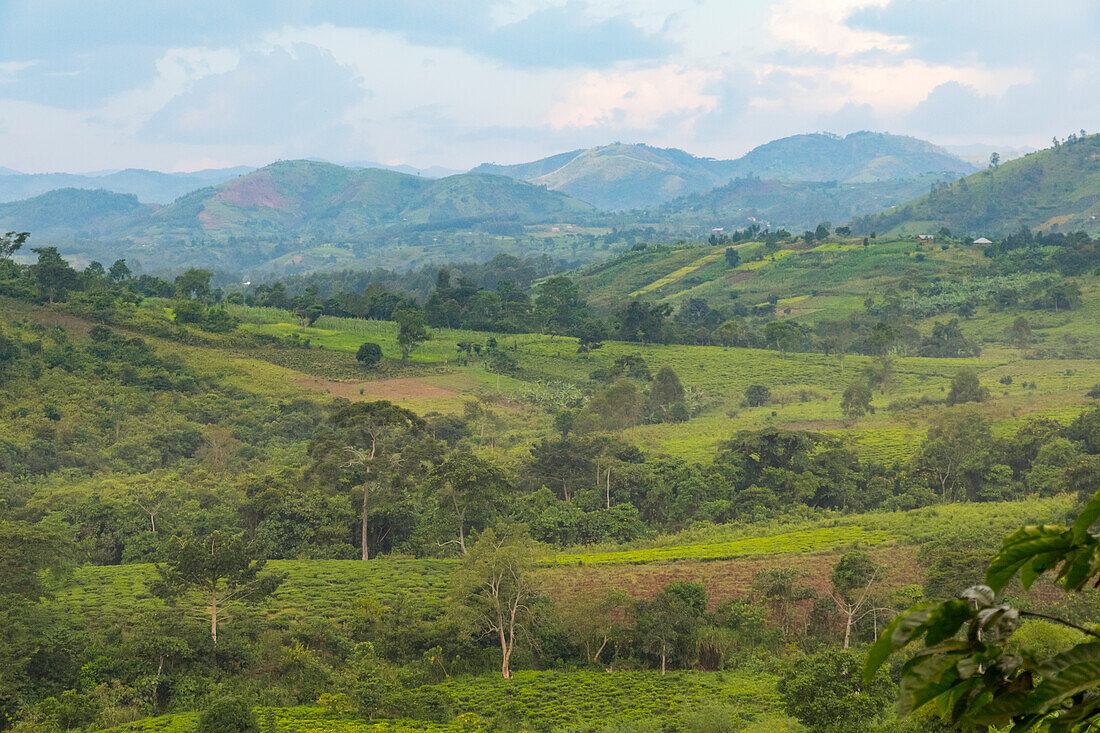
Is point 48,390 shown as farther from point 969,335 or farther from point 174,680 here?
point 969,335

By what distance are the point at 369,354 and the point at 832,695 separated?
44874mm

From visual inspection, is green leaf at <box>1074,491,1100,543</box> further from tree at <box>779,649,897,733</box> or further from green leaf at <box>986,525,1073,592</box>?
tree at <box>779,649,897,733</box>

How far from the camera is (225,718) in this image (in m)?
15.1

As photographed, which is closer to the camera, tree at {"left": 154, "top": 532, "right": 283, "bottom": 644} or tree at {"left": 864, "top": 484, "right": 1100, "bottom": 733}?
tree at {"left": 864, "top": 484, "right": 1100, "bottom": 733}

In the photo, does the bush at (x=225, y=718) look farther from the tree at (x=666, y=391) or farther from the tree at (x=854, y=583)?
the tree at (x=666, y=391)

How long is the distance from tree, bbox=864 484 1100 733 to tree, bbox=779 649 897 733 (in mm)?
14158

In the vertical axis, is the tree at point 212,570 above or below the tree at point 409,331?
below

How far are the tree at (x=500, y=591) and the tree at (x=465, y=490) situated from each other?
20.6ft

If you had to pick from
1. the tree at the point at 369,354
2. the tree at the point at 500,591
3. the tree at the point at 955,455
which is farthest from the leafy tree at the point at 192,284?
the tree at the point at 955,455

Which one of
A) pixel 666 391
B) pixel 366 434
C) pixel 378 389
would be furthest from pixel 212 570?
pixel 666 391

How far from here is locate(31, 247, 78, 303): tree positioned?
53625mm

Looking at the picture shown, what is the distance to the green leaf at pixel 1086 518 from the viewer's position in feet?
5.83

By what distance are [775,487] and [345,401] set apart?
25.1m

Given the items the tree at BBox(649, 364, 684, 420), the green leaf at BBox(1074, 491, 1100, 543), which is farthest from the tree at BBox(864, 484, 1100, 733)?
the tree at BBox(649, 364, 684, 420)
